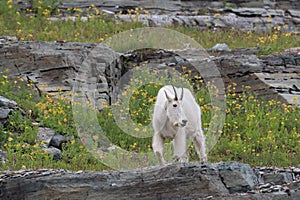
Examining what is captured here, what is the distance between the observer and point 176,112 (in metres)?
10.2

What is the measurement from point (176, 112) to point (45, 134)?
440 centimetres

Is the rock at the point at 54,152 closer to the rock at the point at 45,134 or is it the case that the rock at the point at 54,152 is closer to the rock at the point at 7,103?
the rock at the point at 45,134

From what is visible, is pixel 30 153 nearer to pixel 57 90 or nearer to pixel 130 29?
pixel 57 90

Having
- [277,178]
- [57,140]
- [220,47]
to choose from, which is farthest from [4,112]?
[220,47]

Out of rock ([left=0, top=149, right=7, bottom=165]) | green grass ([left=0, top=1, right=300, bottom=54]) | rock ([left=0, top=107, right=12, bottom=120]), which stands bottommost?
rock ([left=0, top=149, right=7, bottom=165])

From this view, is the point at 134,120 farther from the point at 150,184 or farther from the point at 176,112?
the point at 150,184

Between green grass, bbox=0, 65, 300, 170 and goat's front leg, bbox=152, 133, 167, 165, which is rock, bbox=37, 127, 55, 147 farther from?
goat's front leg, bbox=152, 133, 167, 165

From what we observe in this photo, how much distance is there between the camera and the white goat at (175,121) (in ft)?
33.7

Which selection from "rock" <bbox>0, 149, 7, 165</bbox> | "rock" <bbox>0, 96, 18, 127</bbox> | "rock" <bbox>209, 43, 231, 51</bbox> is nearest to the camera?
"rock" <bbox>0, 149, 7, 165</bbox>

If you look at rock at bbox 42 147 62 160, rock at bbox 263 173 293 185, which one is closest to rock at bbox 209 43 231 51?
rock at bbox 42 147 62 160

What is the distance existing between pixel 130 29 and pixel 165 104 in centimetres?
1062

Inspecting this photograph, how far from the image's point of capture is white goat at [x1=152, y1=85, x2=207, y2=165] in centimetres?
1027

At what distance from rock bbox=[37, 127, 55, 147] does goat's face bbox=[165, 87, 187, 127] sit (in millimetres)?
3806

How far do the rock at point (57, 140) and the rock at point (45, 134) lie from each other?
0.06 meters
